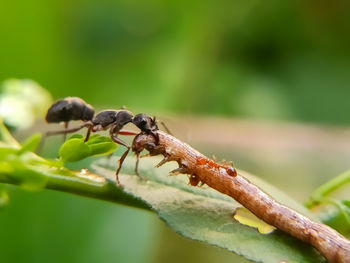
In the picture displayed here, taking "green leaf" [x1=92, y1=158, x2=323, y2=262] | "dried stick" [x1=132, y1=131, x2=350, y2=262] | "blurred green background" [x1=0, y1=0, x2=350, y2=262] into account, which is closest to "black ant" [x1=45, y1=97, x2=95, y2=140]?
"dried stick" [x1=132, y1=131, x2=350, y2=262]

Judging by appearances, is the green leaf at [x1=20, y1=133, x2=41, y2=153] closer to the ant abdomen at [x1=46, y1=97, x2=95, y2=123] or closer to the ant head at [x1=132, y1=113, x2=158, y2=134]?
the ant head at [x1=132, y1=113, x2=158, y2=134]

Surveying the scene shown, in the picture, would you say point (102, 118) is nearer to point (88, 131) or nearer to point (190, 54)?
point (88, 131)

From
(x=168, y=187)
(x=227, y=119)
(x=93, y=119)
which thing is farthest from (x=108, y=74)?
(x=168, y=187)

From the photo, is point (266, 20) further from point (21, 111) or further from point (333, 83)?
point (21, 111)

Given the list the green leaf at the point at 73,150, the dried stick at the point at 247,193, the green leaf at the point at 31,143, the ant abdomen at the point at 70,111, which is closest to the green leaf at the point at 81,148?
the green leaf at the point at 73,150

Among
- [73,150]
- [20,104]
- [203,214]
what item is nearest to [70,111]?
[20,104]

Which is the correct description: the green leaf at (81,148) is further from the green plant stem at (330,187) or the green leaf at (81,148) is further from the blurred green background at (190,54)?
the blurred green background at (190,54)
